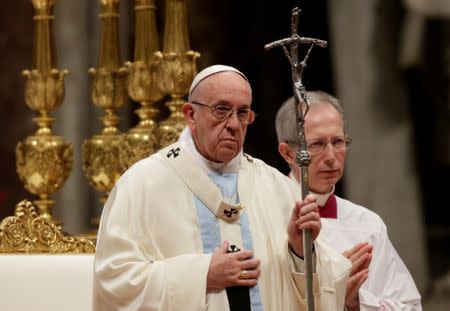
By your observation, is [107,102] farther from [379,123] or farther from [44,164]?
[379,123]

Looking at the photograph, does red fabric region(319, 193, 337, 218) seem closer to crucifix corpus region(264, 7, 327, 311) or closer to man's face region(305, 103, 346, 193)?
man's face region(305, 103, 346, 193)

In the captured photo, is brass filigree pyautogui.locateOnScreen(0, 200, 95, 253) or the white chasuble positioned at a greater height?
the white chasuble

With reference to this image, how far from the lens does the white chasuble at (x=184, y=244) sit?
5.43 m


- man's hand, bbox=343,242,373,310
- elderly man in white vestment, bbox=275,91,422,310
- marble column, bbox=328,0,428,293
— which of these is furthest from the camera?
marble column, bbox=328,0,428,293

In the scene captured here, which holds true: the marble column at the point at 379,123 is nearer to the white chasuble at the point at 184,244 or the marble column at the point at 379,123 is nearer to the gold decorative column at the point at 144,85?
the gold decorative column at the point at 144,85

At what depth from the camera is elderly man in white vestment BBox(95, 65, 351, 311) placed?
5.42 metres

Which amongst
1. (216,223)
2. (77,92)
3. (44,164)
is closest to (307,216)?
(216,223)

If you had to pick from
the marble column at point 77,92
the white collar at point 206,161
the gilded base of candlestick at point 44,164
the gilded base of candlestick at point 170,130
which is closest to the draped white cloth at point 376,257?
the white collar at point 206,161

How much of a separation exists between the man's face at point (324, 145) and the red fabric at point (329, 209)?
0.13m

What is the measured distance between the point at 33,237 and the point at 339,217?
145cm

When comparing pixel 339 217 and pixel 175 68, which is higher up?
pixel 175 68

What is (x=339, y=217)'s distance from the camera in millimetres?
6309

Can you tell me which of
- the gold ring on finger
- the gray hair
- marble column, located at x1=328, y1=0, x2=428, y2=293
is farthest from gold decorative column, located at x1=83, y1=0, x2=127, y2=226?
the gold ring on finger

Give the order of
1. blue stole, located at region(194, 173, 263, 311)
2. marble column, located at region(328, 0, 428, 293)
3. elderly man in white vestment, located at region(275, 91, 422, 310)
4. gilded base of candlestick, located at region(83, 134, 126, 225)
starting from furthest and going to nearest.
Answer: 1. marble column, located at region(328, 0, 428, 293)
2. gilded base of candlestick, located at region(83, 134, 126, 225)
3. elderly man in white vestment, located at region(275, 91, 422, 310)
4. blue stole, located at region(194, 173, 263, 311)
